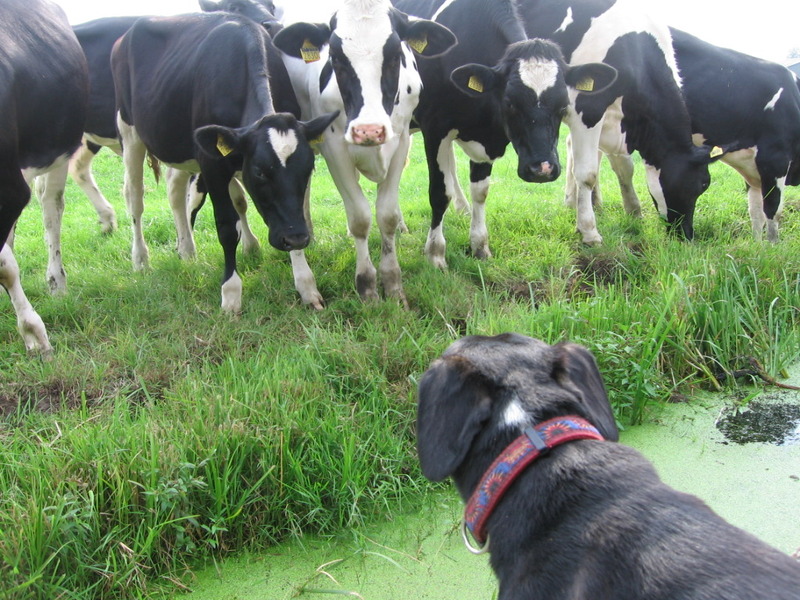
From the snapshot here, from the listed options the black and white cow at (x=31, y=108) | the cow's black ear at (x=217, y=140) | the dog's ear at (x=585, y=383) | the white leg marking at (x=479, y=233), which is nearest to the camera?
the dog's ear at (x=585, y=383)

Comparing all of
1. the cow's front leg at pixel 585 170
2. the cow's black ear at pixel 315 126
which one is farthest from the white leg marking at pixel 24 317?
the cow's front leg at pixel 585 170

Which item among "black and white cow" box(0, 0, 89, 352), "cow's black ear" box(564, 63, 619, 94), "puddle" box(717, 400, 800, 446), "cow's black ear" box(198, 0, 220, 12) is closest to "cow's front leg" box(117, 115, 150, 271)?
"black and white cow" box(0, 0, 89, 352)

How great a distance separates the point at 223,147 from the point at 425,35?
5.51ft

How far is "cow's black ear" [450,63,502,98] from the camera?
17.3 feet

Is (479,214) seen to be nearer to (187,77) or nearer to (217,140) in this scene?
(217,140)

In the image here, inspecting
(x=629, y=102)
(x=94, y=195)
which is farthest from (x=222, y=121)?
(x=629, y=102)

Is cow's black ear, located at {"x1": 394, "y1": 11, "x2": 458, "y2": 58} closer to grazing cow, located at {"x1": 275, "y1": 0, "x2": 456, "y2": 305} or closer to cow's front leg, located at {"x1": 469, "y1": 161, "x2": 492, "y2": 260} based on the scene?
grazing cow, located at {"x1": 275, "y1": 0, "x2": 456, "y2": 305}

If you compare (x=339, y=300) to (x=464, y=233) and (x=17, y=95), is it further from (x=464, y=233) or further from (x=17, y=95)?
(x=17, y=95)

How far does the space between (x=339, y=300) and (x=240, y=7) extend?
3.68m

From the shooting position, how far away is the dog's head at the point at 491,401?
1.97 m

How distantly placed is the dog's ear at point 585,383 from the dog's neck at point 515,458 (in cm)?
17

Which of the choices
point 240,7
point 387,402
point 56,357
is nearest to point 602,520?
point 387,402

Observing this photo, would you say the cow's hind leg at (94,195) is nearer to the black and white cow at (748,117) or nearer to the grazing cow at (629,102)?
the grazing cow at (629,102)

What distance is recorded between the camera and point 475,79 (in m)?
5.34
